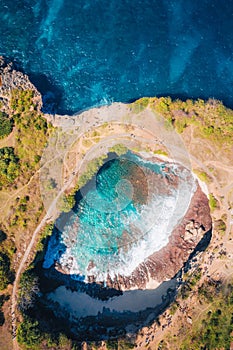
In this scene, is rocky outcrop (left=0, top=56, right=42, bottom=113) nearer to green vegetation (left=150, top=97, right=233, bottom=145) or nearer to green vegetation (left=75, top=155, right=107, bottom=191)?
green vegetation (left=75, top=155, right=107, bottom=191)

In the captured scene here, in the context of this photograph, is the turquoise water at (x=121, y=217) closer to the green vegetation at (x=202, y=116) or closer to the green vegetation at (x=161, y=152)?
the green vegetation at (x=161, y=152)

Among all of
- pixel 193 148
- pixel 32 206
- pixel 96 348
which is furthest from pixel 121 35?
pixel 96 348

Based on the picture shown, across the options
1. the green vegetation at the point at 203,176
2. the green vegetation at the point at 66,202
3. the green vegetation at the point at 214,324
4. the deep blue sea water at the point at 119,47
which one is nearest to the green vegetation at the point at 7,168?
the green vegetation at the point at 66,202

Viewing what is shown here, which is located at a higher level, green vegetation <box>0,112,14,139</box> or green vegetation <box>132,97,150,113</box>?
green vegetation <box>132,97,150,113</box>

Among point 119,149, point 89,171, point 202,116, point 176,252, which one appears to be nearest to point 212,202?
point 176,252

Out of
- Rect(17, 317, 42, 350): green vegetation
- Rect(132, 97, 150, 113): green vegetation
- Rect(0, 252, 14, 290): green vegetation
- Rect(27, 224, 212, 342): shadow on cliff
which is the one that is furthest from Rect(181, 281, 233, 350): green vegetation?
Rect(132, 97, 150, 113): green vegetation

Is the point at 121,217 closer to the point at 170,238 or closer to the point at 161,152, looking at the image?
the point at 170,238

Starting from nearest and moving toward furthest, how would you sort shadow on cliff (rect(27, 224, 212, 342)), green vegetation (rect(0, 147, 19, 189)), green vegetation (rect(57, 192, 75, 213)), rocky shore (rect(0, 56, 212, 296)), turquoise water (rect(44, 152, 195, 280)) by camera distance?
green vegetation (rect(0, 147, 19, 189)), shadow on cliff (rect(27, 224, 212, 342)), green vegetation (rect(57, 192, 75, 213)), turquoise water (rect(44, 152, 195, 280)), rocky shore (rect(0, 56, 212, 296))
